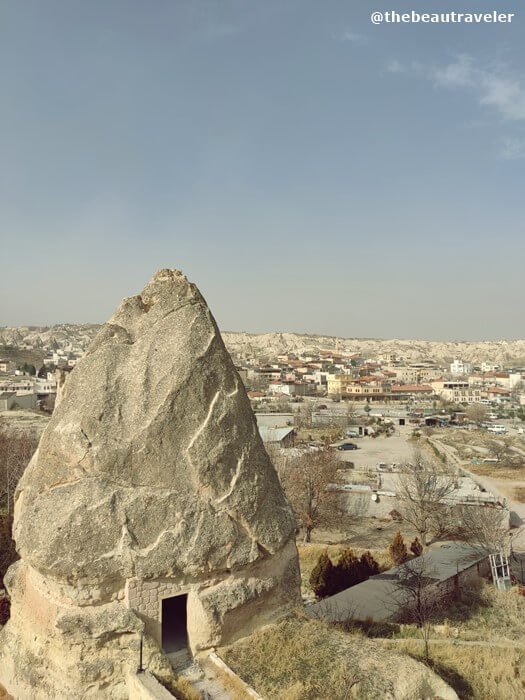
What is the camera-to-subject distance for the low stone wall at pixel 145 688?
6473 millimetres

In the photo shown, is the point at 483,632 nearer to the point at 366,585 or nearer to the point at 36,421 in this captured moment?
the point at 366,585

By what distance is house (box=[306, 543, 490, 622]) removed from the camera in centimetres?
1295

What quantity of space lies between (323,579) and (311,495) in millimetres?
8628

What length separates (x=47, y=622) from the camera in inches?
295

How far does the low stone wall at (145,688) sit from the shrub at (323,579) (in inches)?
349

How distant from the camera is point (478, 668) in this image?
917 cm

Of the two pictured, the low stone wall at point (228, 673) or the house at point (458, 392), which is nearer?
the low stone wall at point (228, 673)

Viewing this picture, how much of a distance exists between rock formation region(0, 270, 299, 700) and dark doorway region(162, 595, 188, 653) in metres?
0.19

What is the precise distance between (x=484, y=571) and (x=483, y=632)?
5.20m

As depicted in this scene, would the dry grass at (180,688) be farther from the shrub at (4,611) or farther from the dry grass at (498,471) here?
the dry grass at (498,471)

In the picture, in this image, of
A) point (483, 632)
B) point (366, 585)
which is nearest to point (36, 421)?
point (366, 585)

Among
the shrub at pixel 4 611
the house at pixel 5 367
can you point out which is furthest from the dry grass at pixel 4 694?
the house at pixel 5 367

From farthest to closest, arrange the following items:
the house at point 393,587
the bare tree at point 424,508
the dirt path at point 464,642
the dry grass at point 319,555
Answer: the bare tree at point 424,508 < the dry grass at point 319,555 < the house at point 393,587 < the dirt path at point 464,642

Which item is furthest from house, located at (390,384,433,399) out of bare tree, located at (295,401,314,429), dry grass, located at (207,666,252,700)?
dry grass, located at (207,666,252,700)
